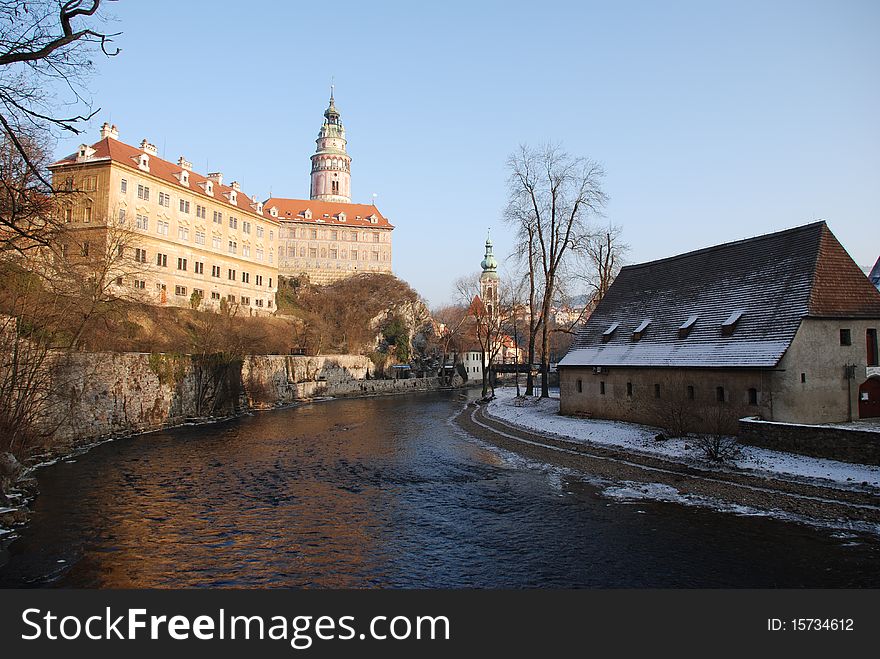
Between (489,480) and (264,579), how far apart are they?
9597mm

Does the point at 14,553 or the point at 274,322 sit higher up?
the point at 274,322

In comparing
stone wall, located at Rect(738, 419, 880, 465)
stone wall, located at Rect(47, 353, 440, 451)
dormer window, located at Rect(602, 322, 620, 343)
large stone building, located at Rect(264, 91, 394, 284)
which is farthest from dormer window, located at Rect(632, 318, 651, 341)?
large stone building, located at Rect(264, 91, 394, 284)

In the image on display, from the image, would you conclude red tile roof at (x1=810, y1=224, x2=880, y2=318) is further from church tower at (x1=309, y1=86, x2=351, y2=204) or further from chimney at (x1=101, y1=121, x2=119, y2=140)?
church tower at (x1=309, y1=86, x2=351, y2=204)

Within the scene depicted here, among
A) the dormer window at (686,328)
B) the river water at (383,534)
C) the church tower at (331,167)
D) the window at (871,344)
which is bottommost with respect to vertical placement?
the river water at (383,534)

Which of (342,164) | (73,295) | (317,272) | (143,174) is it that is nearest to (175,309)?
(143,174)

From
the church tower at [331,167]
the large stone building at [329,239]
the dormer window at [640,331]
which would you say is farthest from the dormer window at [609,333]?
the church tower at [331,167]

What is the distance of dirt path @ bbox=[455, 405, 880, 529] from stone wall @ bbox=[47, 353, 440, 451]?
1869 centimetres

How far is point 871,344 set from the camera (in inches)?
853

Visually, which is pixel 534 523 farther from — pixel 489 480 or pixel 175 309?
pixel 175 309

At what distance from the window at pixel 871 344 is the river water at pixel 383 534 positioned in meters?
12.2

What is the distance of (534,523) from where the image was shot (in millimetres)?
13758

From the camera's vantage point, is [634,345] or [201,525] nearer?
[201,525]

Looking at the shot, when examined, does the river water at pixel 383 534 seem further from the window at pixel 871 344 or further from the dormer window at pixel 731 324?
the window at pixel 871 344

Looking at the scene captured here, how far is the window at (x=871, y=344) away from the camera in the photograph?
21.5m
